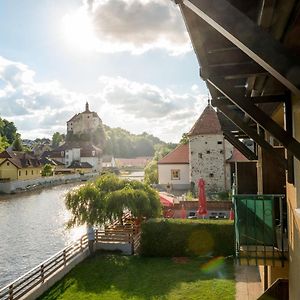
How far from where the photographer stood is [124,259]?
16.3 metres

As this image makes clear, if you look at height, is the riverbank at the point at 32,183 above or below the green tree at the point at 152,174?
below

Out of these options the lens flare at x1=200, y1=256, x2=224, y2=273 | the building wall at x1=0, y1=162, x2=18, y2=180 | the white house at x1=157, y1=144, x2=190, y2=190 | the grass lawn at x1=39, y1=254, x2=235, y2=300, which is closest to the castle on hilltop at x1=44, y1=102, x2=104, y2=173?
the building wall at x1=0, y1=162, x2=18, y2=180

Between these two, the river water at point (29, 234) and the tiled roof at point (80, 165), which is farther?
the tiled roof at point (80, 165)

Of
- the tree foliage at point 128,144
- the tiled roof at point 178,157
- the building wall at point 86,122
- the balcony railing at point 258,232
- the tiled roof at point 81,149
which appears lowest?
the balcony railing at point 258,232

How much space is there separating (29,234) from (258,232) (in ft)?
67.9

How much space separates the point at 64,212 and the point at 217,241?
19563 mm

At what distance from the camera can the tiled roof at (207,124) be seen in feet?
118

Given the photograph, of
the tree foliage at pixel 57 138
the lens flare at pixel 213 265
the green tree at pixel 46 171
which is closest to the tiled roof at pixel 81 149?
the green tree at pixel 46 171

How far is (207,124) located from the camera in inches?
1438

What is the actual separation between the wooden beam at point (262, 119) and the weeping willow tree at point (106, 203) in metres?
15.1

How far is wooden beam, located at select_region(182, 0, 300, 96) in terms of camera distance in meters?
2.11

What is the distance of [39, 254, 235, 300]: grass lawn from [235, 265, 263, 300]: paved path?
223mm

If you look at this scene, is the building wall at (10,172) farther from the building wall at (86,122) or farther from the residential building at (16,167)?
the building wall at (86,122)

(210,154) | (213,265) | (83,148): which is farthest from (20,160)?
(213,265)
